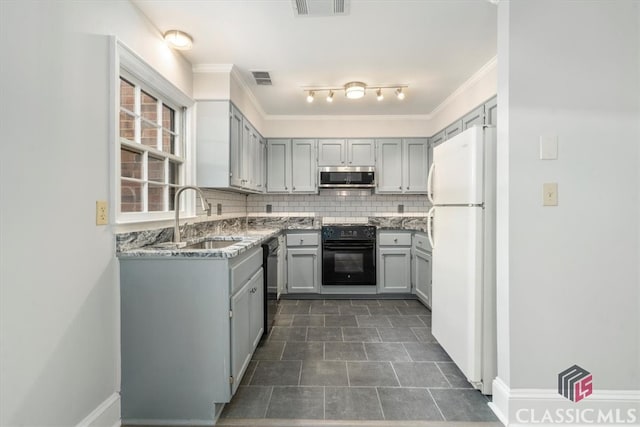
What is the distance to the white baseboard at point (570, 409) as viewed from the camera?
1.70 m

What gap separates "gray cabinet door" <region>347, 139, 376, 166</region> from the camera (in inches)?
169

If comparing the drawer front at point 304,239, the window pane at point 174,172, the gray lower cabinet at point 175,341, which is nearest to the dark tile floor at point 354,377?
the gray lower cabinet at point 175,341

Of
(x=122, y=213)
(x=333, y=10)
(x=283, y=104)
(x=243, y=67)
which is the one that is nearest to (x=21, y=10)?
(x=122, y=213)

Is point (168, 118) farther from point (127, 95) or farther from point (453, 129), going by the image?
point (453, 129)

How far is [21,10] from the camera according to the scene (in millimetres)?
1196

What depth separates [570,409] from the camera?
171cm

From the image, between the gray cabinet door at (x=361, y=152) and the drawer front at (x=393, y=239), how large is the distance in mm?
1025

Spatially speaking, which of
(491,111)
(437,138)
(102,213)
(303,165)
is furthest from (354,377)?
(437,138)

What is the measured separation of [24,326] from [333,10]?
7.57 feet

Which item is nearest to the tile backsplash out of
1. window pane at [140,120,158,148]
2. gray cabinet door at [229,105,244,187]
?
gray cabinet door at [229,105,244,187]

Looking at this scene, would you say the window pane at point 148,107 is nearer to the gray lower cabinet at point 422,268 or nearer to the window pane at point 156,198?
the window pane at point 156,198

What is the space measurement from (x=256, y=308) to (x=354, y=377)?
887mm

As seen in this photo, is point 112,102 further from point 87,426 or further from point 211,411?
point 211,411

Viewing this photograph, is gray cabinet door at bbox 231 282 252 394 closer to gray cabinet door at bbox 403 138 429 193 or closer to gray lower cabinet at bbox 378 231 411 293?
gray lower cabinet at bbox 378 231 411 293
